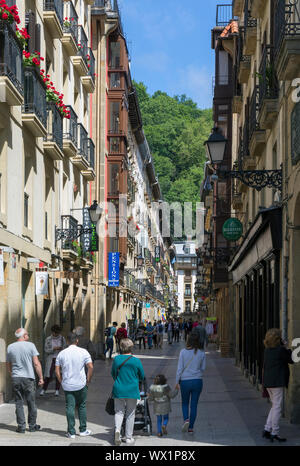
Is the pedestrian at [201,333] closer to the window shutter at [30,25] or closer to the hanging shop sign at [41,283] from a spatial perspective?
the hanging shop sign at [41,283]

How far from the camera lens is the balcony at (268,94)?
15.7 meters

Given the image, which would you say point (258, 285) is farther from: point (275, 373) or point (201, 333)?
point (201, 333)

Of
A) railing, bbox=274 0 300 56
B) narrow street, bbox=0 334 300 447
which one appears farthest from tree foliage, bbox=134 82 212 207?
railing, bbox=274 0 300 56

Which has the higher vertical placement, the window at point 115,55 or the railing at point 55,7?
the window at point 115,55

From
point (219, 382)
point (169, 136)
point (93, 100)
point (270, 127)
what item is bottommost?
point (219, 382)

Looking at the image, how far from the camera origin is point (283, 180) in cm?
1468

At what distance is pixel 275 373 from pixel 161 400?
1773mm

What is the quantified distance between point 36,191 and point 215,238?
2308 centimetres

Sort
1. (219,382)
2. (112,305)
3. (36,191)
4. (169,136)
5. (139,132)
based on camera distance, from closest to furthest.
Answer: (36,191) → (219,382) → (112,305) → (139,132) → (169,136)

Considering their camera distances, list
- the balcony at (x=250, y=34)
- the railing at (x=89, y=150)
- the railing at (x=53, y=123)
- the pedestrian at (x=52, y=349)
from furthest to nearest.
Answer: the railing at (x=89, y=150), the balcony at (x=250, y=34), the railing at (x=53, y=123), the pedestrian at (x=52, y=349)

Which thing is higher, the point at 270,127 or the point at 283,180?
the point at 270,127

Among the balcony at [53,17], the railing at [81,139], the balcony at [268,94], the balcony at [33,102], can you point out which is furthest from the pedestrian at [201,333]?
the balcony at [53,17]

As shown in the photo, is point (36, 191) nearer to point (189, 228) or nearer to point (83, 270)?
point (83, 270)

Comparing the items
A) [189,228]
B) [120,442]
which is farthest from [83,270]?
[189,228]
